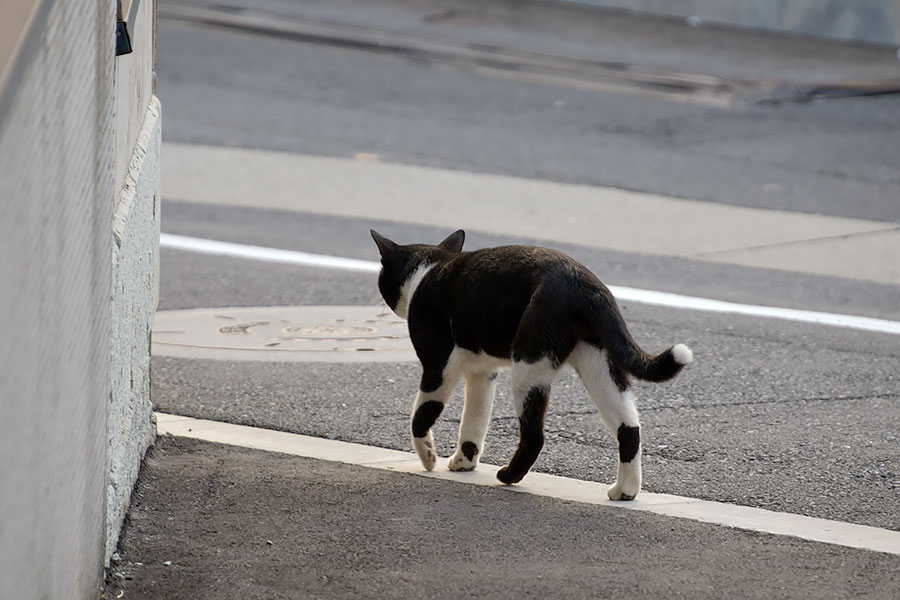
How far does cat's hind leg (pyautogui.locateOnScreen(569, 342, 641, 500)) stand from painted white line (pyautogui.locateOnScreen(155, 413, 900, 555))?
23 cm

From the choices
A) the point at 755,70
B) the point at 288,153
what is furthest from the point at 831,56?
the point at 288,153

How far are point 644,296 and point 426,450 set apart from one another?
10.8 feet

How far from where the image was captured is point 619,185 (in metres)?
10.9

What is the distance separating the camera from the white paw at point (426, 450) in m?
5.04

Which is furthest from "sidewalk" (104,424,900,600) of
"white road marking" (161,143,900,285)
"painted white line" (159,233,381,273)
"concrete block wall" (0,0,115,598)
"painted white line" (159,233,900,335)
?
"white road marking" (161,143,900,285)

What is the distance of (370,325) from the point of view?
23.9 feet

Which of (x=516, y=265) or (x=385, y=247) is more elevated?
(x=516, y=265)

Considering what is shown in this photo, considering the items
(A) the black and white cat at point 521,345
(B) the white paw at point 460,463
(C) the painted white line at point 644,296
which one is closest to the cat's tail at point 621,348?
(A) the black and white cat at point 521,345

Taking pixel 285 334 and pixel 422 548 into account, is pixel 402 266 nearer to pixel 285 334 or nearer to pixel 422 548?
pixel 422 548

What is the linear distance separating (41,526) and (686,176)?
8.94 m

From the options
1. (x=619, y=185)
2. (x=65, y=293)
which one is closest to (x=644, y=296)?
(x=619, y=185)

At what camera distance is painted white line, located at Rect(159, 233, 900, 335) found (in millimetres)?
7727

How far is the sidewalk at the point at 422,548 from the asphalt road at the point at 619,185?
0.54 meters

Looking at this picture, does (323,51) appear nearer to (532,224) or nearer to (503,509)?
(532,224)
